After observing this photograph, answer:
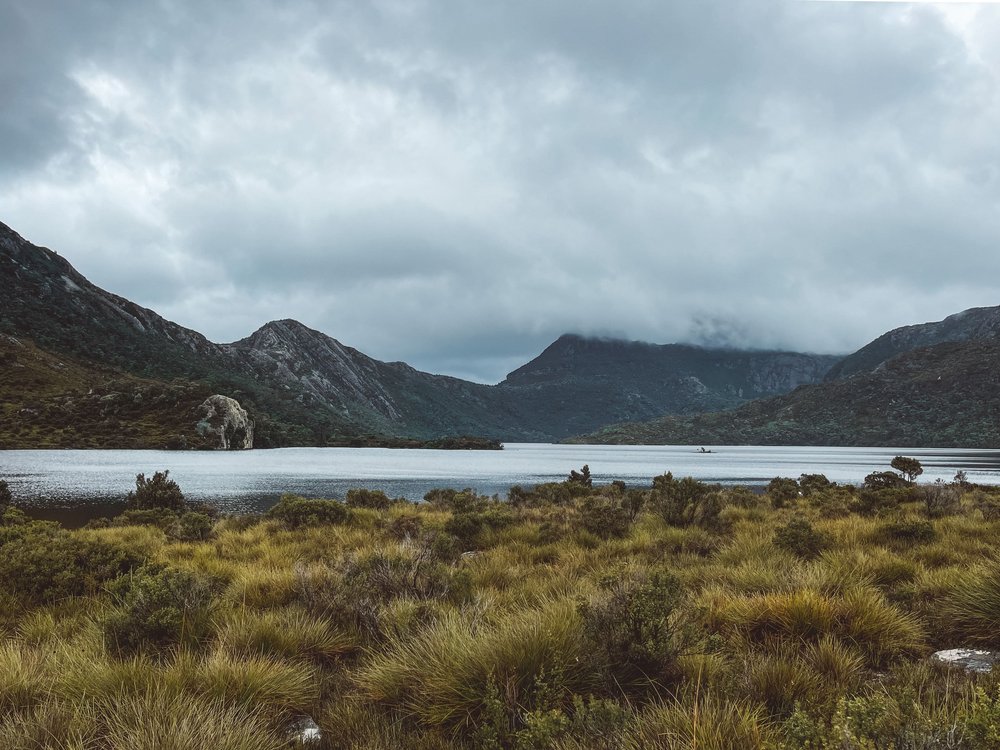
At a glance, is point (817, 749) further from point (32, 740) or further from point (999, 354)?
point (999, 354)

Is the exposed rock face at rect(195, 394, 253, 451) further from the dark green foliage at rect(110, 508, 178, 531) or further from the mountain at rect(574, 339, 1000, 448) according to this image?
the mountain at rect(574, 339, 1000, 448)

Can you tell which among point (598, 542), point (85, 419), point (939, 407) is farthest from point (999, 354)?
point (85, 419)

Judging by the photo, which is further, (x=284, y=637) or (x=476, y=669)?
(x=284, y=637)

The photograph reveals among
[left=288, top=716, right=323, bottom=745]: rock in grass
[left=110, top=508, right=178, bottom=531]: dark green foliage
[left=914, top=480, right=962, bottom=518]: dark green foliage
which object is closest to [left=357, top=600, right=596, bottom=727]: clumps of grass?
[left=288, top=716, right=323, bottom=745]: rock in grass

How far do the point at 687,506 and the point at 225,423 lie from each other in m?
123

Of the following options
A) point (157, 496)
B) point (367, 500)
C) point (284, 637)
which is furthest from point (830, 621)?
point (157, 496)

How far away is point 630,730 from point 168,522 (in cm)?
1924

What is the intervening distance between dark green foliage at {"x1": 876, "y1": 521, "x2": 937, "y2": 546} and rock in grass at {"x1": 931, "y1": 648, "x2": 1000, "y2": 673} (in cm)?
688

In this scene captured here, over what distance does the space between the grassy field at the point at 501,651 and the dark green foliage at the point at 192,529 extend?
536 cm

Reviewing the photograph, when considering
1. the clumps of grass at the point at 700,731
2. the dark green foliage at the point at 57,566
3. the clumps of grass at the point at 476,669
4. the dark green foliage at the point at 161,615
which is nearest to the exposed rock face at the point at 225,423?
the dark green foliage at the point at 57,566

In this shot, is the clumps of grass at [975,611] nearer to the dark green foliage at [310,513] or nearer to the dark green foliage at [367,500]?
the dark green foliage at [310,513]

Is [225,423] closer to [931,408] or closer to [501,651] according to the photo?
[501,651]

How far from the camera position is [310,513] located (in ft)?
56.3

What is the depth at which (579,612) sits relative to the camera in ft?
15.5
